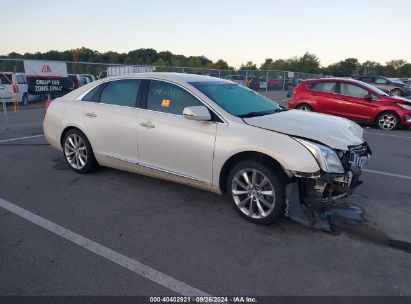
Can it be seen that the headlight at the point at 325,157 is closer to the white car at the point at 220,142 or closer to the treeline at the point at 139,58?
the white car at the point at 220,142

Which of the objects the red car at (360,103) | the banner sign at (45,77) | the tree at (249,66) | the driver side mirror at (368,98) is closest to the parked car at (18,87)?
the banner sign at (45,77)

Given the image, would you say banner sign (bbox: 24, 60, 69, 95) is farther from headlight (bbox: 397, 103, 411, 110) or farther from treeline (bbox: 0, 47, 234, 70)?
treeline (bbox: 0, 47, 234, 70)

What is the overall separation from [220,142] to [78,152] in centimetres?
263

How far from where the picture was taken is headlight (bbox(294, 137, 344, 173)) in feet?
11.8

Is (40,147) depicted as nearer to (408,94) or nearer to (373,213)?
(373,213)

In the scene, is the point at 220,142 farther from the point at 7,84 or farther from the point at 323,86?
the point at 7,84

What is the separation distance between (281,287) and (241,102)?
2532 millimetres

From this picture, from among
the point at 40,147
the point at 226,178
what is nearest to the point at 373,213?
the point at 226,178

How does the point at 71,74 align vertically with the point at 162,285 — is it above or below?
above

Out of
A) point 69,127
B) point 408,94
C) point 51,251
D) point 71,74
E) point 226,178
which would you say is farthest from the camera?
point 408,94

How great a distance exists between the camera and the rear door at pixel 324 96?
11398mm

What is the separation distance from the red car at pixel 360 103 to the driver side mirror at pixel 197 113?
842 centimetres

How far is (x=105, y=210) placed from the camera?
4234mm

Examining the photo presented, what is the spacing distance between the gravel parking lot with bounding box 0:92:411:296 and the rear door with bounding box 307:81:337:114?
645cm
